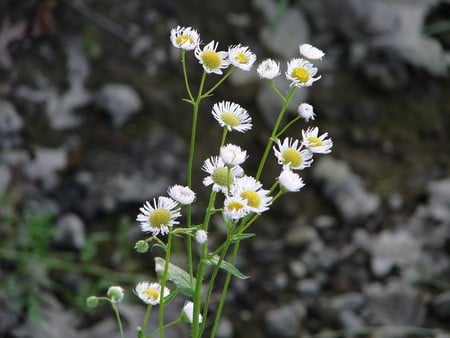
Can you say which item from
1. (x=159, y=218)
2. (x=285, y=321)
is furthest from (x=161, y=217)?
(x=285, y=321)

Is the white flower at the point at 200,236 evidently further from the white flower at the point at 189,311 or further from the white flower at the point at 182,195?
the white flower at the point at 189,311

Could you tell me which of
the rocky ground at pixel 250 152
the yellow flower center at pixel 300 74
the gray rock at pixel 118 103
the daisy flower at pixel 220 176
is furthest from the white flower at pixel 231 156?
the gray rock at pixel 118 103

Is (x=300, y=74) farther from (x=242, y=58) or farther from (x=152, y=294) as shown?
(x=152, y=294)

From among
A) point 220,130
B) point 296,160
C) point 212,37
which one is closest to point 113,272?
point 220,130

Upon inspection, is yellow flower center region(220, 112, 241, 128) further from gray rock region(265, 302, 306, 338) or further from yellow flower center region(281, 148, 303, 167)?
gray rock region(265, 302, 306, 338)

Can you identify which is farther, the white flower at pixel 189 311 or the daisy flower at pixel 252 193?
the white flower at pixel 189 311

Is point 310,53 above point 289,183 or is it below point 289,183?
above

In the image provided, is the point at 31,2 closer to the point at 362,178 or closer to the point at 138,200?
the point at 138,200
